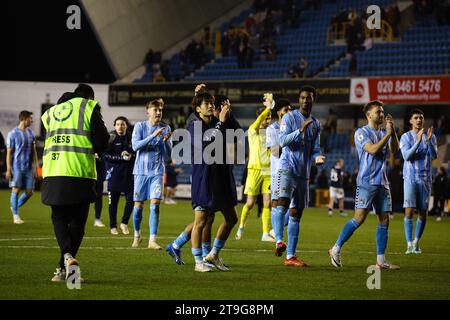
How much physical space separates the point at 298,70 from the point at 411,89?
567cm

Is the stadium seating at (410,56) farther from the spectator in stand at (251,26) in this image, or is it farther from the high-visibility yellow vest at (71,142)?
the high-visibility yellow vest at (71,142)

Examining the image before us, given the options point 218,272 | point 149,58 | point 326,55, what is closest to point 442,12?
point 326,55

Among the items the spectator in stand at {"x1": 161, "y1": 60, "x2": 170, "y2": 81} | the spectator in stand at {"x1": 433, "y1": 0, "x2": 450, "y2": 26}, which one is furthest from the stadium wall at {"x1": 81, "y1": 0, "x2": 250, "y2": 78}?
the spectator in stand at {"x1": 433, "y1": 0, "x2": 450, "y2": 26}

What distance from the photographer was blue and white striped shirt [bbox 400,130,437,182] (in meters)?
16.0

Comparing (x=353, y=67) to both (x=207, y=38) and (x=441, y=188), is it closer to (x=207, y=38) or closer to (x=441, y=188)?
(x=441, y=188)

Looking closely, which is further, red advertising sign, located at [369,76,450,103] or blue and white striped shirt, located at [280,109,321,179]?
red advertising sign, located at [369,76,450,103]

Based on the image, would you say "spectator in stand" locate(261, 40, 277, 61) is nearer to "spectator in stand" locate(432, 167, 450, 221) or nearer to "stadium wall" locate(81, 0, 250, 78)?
"stadium wall" locate(81, 0, 250, 78)

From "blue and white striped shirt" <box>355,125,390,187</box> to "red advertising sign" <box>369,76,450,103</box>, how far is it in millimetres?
23251

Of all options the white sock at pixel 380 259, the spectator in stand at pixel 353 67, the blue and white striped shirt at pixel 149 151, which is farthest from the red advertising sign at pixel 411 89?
the white sock at pixel 380 259

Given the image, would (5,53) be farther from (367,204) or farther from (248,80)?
(367,204)

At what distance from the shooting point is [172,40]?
160ft

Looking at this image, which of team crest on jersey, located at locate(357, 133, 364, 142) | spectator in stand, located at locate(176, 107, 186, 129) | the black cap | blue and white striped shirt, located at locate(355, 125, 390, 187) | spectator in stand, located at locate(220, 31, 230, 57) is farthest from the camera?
spectator in stand, located at locate(220, 31, 230, 57)

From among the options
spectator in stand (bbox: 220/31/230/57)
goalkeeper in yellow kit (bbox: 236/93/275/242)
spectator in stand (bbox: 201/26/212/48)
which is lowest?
goalkeeper in yellow kit (bbox: 236/93/275/242)
